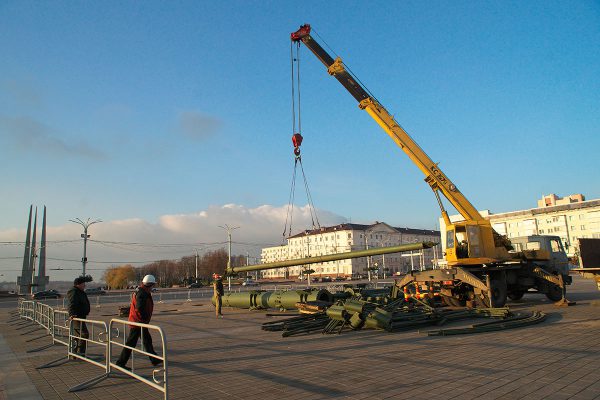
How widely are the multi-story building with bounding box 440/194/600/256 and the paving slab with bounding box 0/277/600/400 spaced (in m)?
75.6

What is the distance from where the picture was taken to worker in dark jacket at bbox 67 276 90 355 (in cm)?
835

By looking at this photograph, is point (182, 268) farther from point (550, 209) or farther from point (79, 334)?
point (79, 334)

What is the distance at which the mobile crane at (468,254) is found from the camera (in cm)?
1577

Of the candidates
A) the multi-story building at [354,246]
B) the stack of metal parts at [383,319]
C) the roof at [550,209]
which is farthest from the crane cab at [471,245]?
the multi-story building at [354,246]

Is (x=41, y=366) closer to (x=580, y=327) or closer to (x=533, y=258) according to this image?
(x=580, y=327)

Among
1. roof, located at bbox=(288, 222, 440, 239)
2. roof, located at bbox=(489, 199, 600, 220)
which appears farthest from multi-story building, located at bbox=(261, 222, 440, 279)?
roof, located at bbox=(489, 199, 600, 220)

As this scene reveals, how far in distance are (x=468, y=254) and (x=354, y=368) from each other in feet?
35.7

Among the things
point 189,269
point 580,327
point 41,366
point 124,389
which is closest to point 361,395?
point 124,389

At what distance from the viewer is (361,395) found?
5.34m

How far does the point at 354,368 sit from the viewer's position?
6.88 m

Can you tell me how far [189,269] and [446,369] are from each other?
419 feet

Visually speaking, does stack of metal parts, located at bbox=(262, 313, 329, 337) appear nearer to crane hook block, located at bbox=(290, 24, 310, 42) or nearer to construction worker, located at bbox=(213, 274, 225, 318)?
construction worker, located at bbox=(213, 274, 225, 318)

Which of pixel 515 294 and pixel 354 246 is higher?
pixel 354 246

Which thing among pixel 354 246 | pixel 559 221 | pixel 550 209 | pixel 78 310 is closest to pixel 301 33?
pixel 78 310
